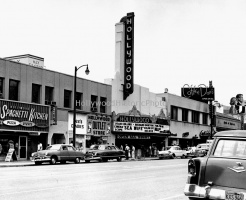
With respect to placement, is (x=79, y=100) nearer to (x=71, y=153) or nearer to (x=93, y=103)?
(x=93, y=103)

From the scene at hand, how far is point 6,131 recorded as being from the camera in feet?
110

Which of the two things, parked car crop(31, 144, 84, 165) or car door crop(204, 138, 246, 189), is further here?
parked car crop(31, 144, 84, 165)

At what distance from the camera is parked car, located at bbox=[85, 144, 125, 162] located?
34250 millimetres

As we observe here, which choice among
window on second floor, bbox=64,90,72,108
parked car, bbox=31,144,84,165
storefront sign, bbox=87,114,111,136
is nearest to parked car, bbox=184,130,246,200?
parked car, bbox=31,144,84,165

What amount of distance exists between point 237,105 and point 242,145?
86.5 metres

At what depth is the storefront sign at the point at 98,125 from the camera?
4256 centimetres

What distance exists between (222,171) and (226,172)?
0.28 ft

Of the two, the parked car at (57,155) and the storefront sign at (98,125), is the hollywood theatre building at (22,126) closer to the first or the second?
the parked car at (57,155)

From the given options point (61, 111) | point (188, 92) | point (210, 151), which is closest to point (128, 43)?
point (61, 111)

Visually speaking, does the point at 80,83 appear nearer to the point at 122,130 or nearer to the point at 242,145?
the point at 122,130

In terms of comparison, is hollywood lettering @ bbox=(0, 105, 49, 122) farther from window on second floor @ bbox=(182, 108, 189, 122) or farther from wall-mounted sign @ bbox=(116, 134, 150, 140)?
window on second floor @ bbox=(182, 108, 189, 122)

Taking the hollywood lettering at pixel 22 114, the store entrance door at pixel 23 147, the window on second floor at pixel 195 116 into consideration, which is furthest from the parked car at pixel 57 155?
the window on second floor at pixel 195 116

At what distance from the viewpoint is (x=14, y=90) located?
3500cm

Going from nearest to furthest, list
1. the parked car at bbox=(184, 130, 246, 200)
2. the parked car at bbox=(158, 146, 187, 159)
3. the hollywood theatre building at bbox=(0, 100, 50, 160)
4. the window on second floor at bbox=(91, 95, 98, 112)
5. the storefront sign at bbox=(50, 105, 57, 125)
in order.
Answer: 1. the parked car at bbox=(184, 130, 246, 200)
2. the hollywood theatre building at bbox=(0, 100, 50, 160)
3. the storefront sign at bbox=(50, 105, 57, 125)
4. the window on second floor at bbox=(91, 95, 98, 112)
5. the parked car at bbox=(158, 146, 187, 159)
